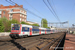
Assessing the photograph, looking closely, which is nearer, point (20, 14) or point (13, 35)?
point (13, 35)

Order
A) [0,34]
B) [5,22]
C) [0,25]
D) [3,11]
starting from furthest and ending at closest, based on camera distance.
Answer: [3,11]
[5,22]
[0,25]
[0,34]

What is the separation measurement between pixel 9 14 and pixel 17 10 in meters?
5.81

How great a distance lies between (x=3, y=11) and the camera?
161ft

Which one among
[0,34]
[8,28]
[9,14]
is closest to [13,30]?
[0,34]

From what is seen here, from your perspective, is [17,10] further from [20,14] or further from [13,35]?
[13,35]

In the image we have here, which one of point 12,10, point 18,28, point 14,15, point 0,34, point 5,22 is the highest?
point 12,10

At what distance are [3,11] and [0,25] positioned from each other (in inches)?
979

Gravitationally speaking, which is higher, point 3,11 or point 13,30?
point 3,11

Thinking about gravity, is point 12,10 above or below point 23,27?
above

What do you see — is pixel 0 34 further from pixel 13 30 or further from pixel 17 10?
pixel 17 10

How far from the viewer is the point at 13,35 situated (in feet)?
56.4

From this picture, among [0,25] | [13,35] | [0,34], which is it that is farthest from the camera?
[0,25]

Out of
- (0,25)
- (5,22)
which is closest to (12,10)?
(5,22)

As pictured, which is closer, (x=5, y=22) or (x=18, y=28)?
(x=18, y=28)
